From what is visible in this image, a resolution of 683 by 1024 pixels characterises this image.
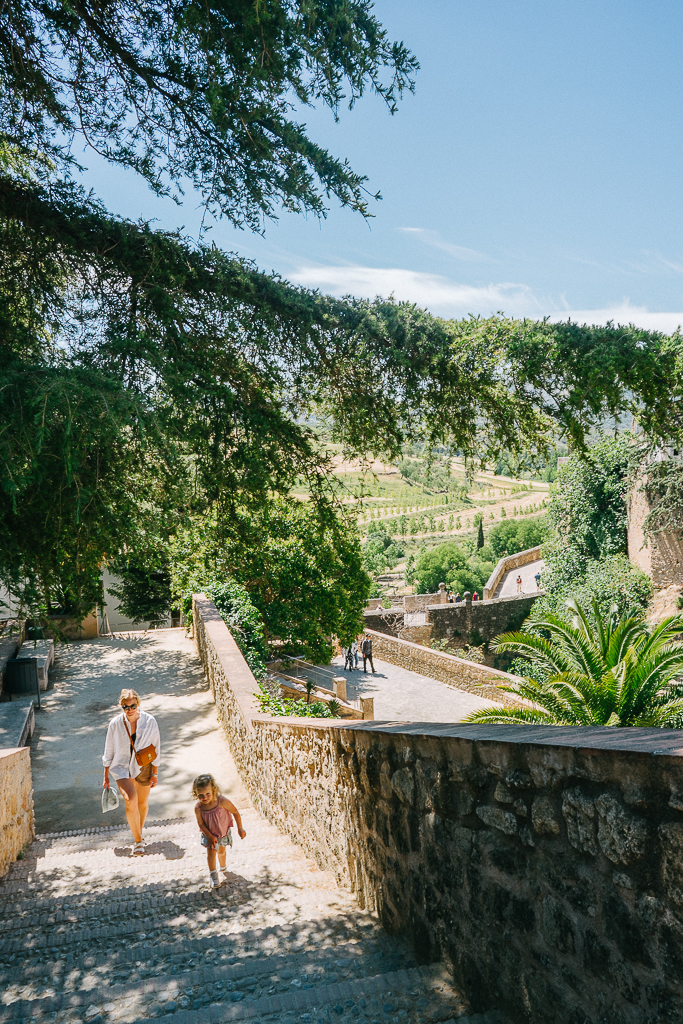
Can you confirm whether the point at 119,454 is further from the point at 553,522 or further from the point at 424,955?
the point at 553,522

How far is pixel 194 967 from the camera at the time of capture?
298 centimetres

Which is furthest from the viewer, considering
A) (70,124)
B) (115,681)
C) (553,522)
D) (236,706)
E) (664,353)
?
(553,522)

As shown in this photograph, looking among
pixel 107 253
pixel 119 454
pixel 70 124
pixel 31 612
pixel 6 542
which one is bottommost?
pixel 31 612

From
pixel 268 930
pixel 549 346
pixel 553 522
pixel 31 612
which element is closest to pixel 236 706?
pixel 31 612

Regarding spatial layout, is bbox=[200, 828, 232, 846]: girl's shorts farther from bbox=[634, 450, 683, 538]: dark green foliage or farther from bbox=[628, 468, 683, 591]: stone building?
bbox=[628, 468, 683, 591]: stone building

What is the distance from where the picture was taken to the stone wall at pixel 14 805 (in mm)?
4820

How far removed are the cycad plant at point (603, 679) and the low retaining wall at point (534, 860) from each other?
564cm

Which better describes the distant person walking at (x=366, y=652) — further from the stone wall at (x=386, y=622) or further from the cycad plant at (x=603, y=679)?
the cycad plant at (x=603, y=679)

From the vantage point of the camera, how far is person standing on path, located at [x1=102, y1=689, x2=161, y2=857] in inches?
213

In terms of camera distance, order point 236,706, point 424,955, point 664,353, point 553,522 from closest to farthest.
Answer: point 424,955
point 664,353
point 236,706
point 553,522

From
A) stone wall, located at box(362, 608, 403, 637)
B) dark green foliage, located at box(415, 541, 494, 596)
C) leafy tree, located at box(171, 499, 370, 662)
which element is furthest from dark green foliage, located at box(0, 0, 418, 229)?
dark green foliage, located at box(415, 541, 494, 596)

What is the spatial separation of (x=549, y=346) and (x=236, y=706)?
504 cm

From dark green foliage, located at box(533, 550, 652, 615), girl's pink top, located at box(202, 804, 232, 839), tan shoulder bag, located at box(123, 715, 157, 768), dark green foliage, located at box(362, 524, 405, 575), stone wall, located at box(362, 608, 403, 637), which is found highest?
dark green foliage, located at box(362, 524, 405, 575)

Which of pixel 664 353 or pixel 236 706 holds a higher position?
pixel 664 353
